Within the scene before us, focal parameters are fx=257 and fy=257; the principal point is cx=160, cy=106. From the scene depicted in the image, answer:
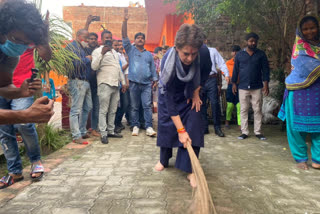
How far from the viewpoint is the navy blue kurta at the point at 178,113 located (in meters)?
2.89

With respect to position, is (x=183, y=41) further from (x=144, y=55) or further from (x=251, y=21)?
(x=251, y=21)

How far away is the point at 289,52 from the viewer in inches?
230

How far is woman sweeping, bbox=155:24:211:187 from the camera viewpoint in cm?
263

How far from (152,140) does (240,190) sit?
8.08ft

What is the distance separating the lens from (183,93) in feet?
9.85

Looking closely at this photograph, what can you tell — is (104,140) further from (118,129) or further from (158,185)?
(158,185)

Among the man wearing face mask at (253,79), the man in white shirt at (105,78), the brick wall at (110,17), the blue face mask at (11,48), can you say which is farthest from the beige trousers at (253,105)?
the brick wall at (110,17)

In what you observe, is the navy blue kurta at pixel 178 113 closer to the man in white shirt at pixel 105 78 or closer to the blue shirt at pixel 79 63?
the man in white shirt at pixel 105 78

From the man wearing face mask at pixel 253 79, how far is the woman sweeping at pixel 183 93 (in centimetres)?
225

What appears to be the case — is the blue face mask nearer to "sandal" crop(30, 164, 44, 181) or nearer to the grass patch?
"sandal" crop(30, 164, 44, 181)

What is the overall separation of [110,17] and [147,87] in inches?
886

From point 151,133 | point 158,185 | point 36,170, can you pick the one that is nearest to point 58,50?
point 36,170

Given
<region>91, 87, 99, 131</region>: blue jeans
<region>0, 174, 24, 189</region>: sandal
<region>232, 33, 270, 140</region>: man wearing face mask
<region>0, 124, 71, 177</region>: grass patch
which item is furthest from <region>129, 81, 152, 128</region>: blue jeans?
<region>0, 174, 24, 189</region>: sandal

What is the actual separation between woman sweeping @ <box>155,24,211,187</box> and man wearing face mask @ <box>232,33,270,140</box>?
2246 mm
